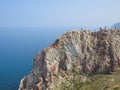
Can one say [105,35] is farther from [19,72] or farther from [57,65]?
[19,72]

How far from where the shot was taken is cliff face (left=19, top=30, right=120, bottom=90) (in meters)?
95.2

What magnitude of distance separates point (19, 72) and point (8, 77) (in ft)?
55.3

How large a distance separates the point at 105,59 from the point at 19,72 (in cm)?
10715

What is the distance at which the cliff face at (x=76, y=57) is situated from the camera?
312 ft

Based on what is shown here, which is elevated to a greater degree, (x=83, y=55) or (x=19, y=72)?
(x=83, y=55)

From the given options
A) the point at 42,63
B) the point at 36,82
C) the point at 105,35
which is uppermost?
the point at 105,35

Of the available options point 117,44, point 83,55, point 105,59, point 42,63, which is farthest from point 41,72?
point 117,44

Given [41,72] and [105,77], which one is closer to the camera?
[105,77]

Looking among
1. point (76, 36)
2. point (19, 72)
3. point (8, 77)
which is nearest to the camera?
point (76, 36)

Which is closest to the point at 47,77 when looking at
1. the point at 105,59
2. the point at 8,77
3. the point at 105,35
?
the point at 105,59

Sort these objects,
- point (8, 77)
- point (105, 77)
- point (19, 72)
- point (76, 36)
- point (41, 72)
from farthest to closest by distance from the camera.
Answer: point (19, 72) < point (8, 77) < point (76, 36) < point (41, 72) < point (105, 77)

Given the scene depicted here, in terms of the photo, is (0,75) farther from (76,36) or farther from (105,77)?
(105,77)

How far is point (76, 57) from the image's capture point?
100m

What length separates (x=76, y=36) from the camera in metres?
102
